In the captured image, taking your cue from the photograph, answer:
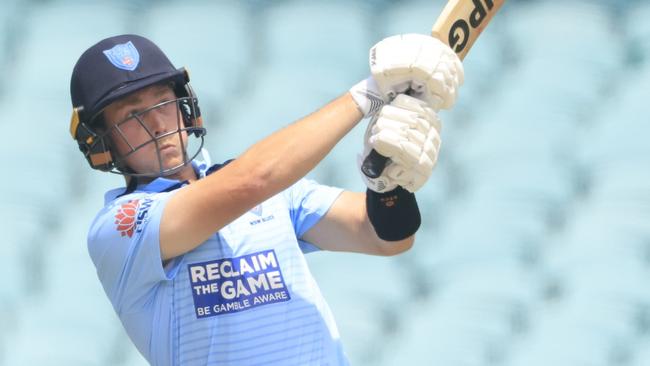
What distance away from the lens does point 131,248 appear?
210 centimetres

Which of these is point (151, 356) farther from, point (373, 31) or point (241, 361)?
point (373, 31)

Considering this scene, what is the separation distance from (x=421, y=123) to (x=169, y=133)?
47 centimetres

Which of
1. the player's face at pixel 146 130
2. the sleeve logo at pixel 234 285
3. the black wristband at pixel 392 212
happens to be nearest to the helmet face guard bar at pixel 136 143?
the player's face at pixel 146 130

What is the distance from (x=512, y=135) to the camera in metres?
3.31

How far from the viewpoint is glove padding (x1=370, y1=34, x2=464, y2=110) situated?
1.93 meters

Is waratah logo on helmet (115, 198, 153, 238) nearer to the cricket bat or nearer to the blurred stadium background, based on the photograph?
the cricket bat

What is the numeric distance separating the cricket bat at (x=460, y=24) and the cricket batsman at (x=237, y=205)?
9cm

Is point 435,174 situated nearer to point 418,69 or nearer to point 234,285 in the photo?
point 234,285

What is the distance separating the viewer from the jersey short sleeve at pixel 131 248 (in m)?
2.07

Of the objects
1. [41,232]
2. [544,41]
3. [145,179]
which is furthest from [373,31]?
[145,179]

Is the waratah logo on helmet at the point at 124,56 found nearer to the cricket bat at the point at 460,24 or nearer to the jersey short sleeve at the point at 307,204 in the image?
the jersey short sleeve at the point at 307,204

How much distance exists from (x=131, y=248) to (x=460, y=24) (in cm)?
64

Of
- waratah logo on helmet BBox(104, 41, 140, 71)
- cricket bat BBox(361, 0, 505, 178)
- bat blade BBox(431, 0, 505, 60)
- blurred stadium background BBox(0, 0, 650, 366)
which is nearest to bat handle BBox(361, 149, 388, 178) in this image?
cricket bat BBox(361, 0, 505, 178)

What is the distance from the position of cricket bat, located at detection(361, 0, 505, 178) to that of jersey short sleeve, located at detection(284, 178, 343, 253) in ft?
0.76
